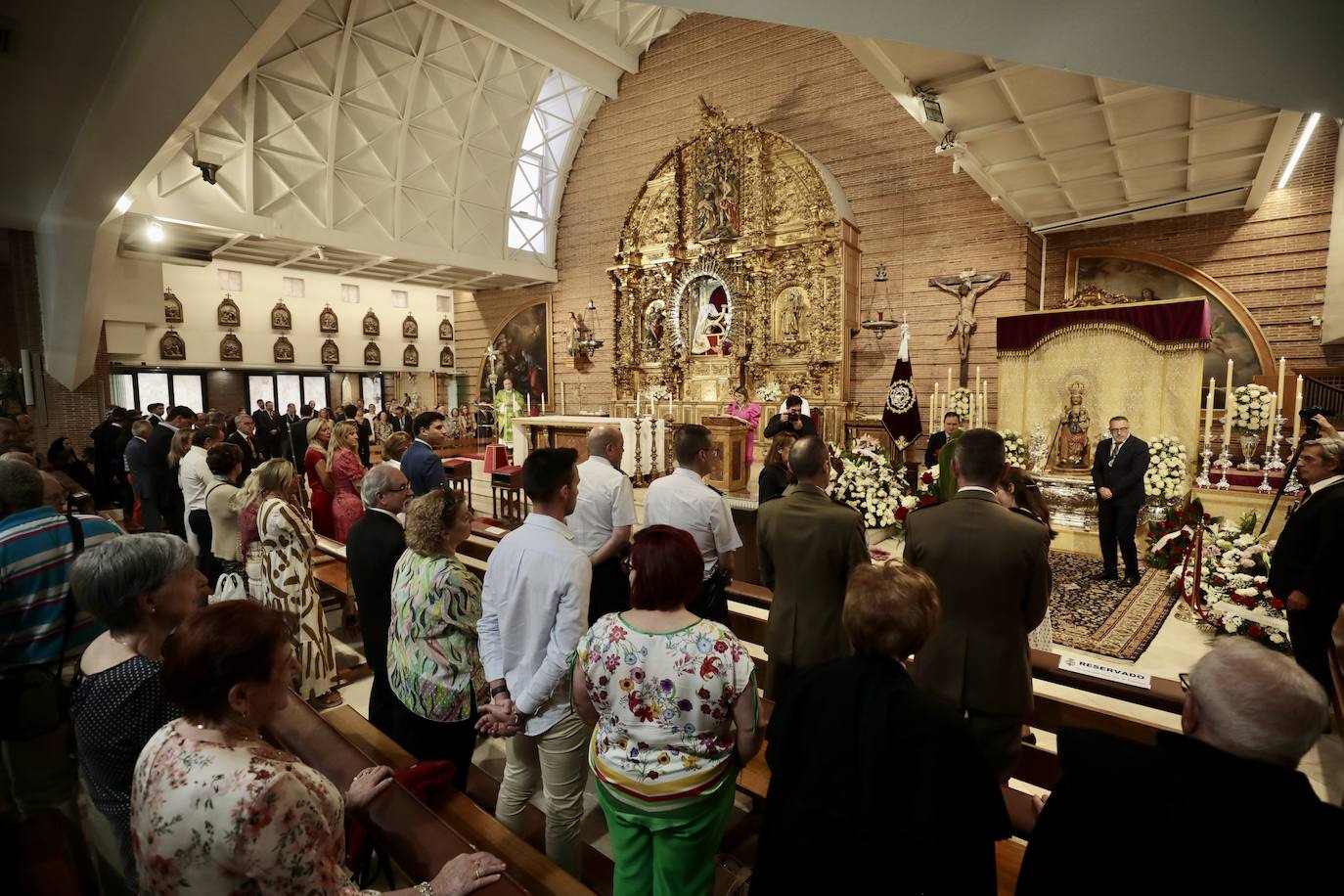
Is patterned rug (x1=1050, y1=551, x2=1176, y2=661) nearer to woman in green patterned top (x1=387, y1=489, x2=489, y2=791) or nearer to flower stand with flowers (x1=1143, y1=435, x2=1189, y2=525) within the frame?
flower stand with flowers (x1=1143, y1=435, x2=1189, y2=525)

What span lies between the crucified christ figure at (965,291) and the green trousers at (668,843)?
33.9 ft

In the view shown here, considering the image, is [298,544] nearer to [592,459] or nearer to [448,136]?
[592,459]

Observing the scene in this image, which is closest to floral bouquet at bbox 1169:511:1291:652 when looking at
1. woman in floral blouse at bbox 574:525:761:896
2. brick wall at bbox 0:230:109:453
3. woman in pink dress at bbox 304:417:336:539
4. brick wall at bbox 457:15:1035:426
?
woman in floral blouse at bbox 574:525:761:896

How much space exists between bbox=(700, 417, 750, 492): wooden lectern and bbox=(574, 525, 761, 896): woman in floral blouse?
7084 millimetres

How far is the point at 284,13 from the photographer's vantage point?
4.83m


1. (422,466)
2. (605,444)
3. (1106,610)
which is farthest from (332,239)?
(1106,610)

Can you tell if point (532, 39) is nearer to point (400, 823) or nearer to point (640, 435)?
point (640, 435)

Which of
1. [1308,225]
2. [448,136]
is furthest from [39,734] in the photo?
[448,136]

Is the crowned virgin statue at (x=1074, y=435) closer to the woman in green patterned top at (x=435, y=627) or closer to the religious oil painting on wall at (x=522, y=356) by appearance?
the woman in green patterned top at (x=435, y=627)

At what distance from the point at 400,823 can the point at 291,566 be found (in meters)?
2.14

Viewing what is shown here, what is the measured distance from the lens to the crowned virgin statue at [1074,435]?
8.84 m

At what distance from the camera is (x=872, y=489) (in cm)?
745

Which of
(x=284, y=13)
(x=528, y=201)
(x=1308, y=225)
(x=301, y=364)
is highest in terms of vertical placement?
(x=528, y=201)

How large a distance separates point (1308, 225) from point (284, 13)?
39.8ft
